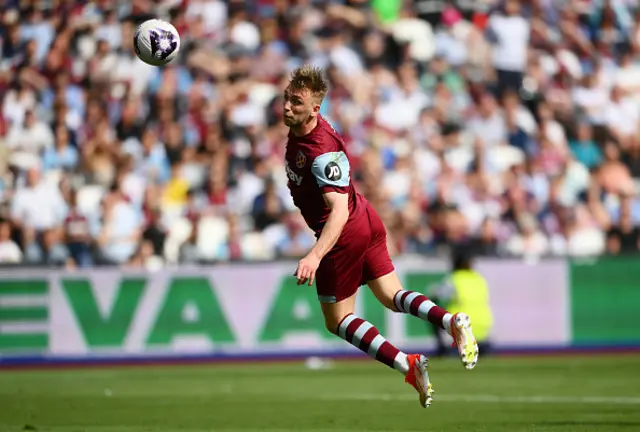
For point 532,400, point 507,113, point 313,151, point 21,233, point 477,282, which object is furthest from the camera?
point 507,113

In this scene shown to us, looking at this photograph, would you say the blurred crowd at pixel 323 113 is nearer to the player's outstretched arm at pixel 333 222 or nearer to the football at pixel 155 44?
the football at pixel 155 44

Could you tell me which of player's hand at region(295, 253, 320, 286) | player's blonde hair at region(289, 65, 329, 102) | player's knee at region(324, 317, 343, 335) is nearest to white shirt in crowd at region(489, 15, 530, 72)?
player's knee at region(324, 317, 343, 335)

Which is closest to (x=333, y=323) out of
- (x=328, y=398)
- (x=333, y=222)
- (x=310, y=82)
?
(x=333, y=222)

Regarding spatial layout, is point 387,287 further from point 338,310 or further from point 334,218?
point 334,218

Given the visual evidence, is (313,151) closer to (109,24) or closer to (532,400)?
(532,400)

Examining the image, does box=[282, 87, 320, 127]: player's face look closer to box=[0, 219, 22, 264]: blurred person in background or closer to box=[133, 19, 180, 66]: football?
box=[133, 19, 180, 66]: football

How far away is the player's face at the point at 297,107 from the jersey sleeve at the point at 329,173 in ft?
1.03

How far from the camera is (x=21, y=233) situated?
61.9ft

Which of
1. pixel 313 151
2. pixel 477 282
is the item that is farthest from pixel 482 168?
pixel 313 151

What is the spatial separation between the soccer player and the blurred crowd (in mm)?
9266

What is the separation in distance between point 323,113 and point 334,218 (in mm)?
12306

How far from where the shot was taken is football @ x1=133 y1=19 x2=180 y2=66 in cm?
1055

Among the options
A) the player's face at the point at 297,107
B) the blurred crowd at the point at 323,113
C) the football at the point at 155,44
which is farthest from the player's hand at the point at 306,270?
the blurred crowd at the point at 323,113

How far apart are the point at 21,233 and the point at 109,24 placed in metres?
4.74
